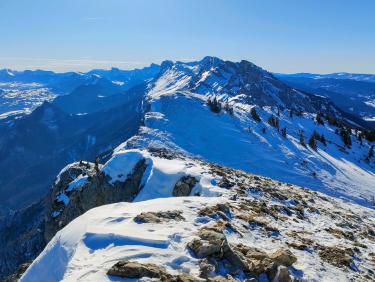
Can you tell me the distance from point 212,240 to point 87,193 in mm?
31742

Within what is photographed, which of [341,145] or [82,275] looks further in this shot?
[341,145]

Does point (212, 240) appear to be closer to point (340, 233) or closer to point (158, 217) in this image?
point (158, 217)

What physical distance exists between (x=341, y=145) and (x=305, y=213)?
61456 millimetres

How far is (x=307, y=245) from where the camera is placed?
20.2 m

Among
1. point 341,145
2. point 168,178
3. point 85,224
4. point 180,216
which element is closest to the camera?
point 85,224

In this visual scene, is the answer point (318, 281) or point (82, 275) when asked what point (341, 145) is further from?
point (82, 275)

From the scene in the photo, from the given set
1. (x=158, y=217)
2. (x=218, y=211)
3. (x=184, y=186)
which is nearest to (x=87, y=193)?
(x=184, y=186)

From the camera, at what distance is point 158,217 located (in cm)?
1939

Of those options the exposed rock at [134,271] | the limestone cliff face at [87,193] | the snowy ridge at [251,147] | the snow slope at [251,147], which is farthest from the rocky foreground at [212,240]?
the snow slope at [251,147]

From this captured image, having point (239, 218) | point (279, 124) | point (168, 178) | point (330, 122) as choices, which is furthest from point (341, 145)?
point (239, 218)

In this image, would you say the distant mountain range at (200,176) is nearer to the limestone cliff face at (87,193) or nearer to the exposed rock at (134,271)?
the limestone cliff face at (87,193)

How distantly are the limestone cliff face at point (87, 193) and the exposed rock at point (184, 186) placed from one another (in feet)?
15.4

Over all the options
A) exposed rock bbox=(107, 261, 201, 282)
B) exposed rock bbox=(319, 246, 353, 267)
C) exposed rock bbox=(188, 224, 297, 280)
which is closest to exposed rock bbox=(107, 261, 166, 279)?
exposed rock bbox=(107, 261, 201, 282)

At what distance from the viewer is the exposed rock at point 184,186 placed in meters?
32.9
